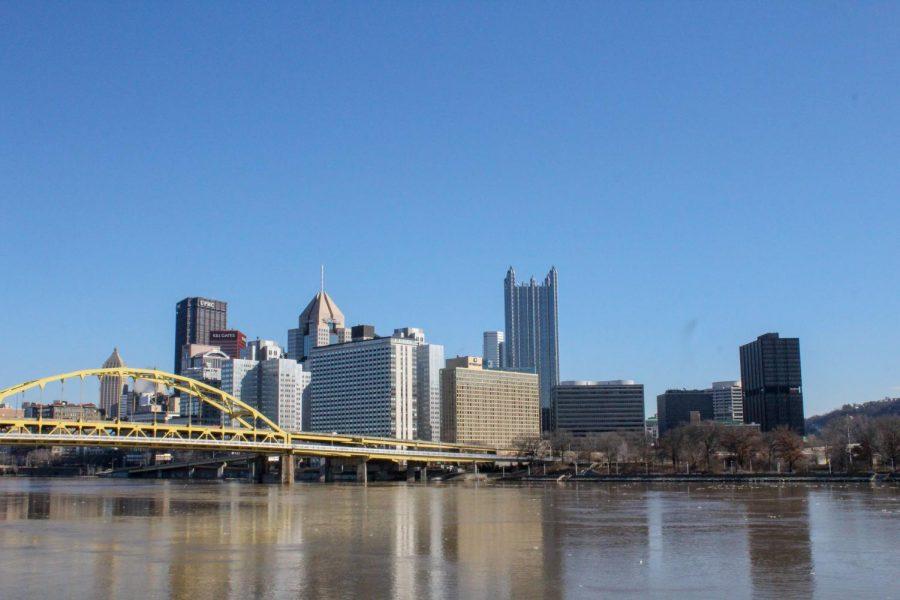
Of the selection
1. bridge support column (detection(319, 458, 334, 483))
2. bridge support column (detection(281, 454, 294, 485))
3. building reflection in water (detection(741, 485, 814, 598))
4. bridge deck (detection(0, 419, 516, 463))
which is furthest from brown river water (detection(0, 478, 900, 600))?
bridge support column (detection(319, 458, 334, 483))

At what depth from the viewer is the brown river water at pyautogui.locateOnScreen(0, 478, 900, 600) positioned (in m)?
26.2

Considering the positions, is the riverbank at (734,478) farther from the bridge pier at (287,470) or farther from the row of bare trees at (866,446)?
the bridge pier at (287,470)

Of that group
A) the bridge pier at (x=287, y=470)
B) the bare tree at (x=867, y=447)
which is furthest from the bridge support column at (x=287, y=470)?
the bare tree at (x=867, y=447)

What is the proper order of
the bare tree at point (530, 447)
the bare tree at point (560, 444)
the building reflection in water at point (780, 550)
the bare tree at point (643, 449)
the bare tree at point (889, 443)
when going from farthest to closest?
1. the bare tree at point (530, 447)
2. the bare tree at point (560, 444)
3. the bare tree at point (643, 449)
4. the bare tree at point (889, 443)
5. the building reflection in water at point (780, 550)

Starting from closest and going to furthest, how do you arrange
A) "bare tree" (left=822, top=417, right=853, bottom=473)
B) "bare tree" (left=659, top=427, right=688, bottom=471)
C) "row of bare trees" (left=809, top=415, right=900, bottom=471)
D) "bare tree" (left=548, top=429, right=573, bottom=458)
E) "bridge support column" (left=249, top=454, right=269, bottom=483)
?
"row of bare trees" (left=809, top=415, right=900, bottom=471)
"bare tree" (left=822, top=417, right=853, bottom=473)
"bare tree" (left=659, top=427, right=688, bottom=471)
"bridge support column" (left=249, top=454, right=269, bottom=483)
"bare tree" (left=548, top=429, right=573, bottom=458)

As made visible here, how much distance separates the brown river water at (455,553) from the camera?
26203 mm

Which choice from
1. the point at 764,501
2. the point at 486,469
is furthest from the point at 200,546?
the point at 486,469

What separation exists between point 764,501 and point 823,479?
43.7 metres

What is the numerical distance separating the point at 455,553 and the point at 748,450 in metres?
107

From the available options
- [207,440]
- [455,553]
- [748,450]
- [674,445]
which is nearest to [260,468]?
[207,440]

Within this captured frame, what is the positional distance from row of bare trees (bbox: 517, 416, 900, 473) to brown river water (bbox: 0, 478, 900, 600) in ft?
227

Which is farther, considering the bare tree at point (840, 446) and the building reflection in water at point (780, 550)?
the bare tree at point (840, 446)

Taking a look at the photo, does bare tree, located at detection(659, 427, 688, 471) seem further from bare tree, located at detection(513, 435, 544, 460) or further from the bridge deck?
the bridge deck

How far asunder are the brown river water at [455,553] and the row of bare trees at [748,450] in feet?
227
